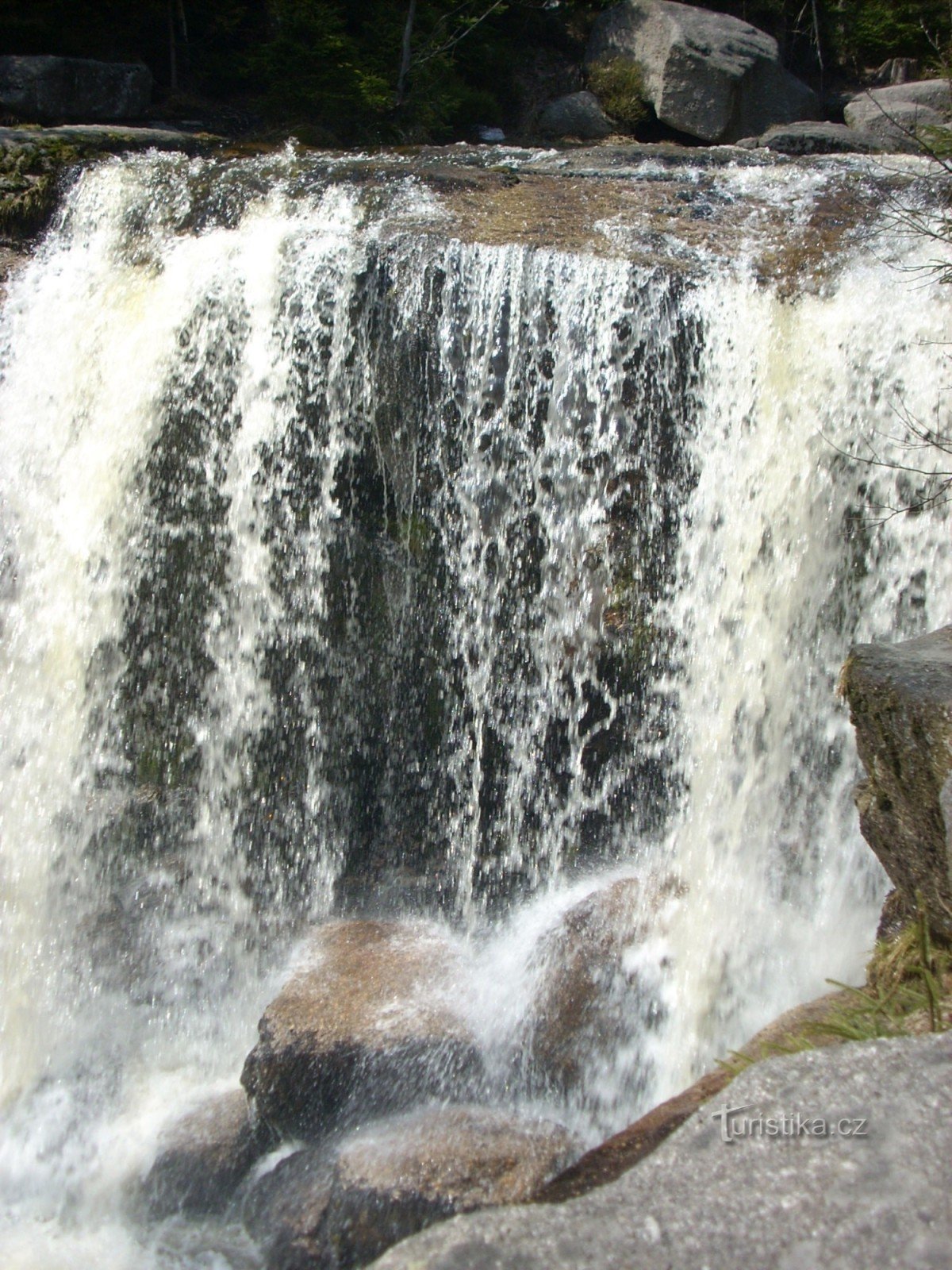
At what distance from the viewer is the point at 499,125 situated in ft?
43.8

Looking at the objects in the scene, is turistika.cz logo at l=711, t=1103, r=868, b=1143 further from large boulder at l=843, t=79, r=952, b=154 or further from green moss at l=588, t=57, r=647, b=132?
green moss at l=588, t=57, r=647, b=132

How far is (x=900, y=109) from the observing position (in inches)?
410

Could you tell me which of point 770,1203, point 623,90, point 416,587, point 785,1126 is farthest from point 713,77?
point 770,1203

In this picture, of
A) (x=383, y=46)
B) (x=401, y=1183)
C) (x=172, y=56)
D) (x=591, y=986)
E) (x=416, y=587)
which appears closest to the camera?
(x=401, y=1183)

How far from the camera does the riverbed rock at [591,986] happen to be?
16.6 ft

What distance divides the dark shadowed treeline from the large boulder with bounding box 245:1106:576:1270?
33.2 ft

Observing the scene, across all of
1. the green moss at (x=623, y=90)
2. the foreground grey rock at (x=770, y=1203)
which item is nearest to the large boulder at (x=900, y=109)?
the green moss at (x=623, y=90)

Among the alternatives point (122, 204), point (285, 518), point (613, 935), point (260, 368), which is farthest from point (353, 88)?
point (613, 935)

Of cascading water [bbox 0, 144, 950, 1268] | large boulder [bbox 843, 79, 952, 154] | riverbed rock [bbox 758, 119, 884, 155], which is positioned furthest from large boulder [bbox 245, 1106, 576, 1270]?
large boulder [bbox 843, 79, 952, 154]

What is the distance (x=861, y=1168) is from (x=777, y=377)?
486 centimetres

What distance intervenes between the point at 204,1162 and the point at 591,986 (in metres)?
1.98

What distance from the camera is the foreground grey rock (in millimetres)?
2215

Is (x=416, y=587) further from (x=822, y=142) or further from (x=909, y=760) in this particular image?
(x=822, y=142)

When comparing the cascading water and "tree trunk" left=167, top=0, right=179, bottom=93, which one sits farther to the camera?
"tree trunk" left=167, top=0, right=179, bottom=93
